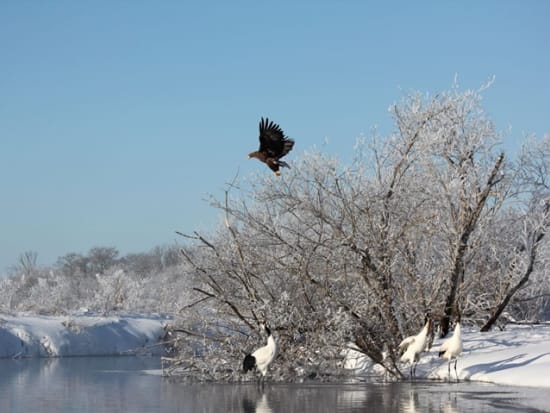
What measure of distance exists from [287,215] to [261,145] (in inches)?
139

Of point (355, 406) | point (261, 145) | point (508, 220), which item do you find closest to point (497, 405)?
point (355, 406)

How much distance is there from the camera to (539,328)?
21.6 metres

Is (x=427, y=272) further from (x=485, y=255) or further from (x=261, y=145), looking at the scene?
(x=261, y=145)

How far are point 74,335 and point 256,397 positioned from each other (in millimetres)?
20748

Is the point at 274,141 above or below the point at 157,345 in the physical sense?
above

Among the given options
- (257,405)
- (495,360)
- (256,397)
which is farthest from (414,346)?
(257,405)

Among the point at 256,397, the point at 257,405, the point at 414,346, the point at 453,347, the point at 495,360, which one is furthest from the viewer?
the point at 495,360

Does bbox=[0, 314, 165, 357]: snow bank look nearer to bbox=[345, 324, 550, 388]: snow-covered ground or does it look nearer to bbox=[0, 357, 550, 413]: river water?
bbox=[0, 357, 550, 413]: river water

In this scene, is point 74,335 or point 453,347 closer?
point 453,347

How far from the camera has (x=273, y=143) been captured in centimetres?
1570

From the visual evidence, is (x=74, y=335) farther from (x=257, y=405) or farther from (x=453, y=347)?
(x=257, y=405)

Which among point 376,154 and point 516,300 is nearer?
point 376,154

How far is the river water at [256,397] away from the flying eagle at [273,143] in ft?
12.8

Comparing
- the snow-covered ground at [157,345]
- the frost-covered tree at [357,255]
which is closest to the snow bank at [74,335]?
the snow-covered ground at [157,345]
